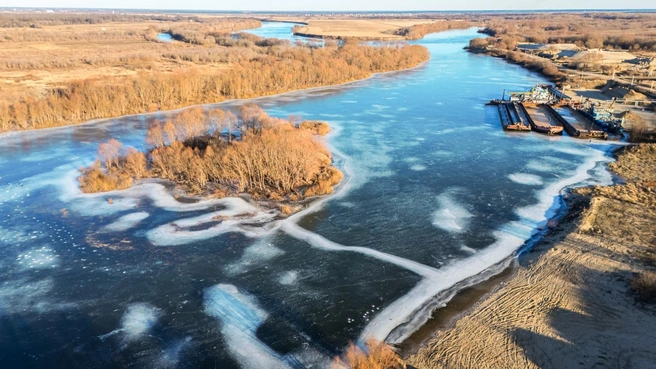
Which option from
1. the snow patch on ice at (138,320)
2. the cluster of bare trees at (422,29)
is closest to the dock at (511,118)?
the snow patch on ice at (138,320)

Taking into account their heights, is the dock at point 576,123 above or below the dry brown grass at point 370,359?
above

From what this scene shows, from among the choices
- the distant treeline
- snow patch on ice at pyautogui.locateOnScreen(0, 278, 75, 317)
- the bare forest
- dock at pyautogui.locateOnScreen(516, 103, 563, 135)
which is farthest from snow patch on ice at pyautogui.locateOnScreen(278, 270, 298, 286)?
the distant treeline

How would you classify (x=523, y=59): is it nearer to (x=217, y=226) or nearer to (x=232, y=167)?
(x=232, y=167)

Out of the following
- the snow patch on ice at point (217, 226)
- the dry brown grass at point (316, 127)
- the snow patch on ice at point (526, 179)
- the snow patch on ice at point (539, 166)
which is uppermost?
the dry brown grass at point (316, 127)

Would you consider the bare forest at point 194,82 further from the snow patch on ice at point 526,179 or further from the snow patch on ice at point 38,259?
the snow patch on ice at point 526,179

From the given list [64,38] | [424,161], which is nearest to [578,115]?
[424,161]

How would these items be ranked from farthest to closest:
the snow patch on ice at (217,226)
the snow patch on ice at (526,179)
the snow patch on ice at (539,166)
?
the snow patch on ice at (539,166) < the snow patch on ice at (526,179) < the snow patch on ice at (217,226)

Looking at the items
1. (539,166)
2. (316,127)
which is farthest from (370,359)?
(316,127)

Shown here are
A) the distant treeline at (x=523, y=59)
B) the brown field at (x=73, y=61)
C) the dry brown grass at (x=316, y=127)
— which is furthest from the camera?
the distant treeline at (x=523, y=59)
